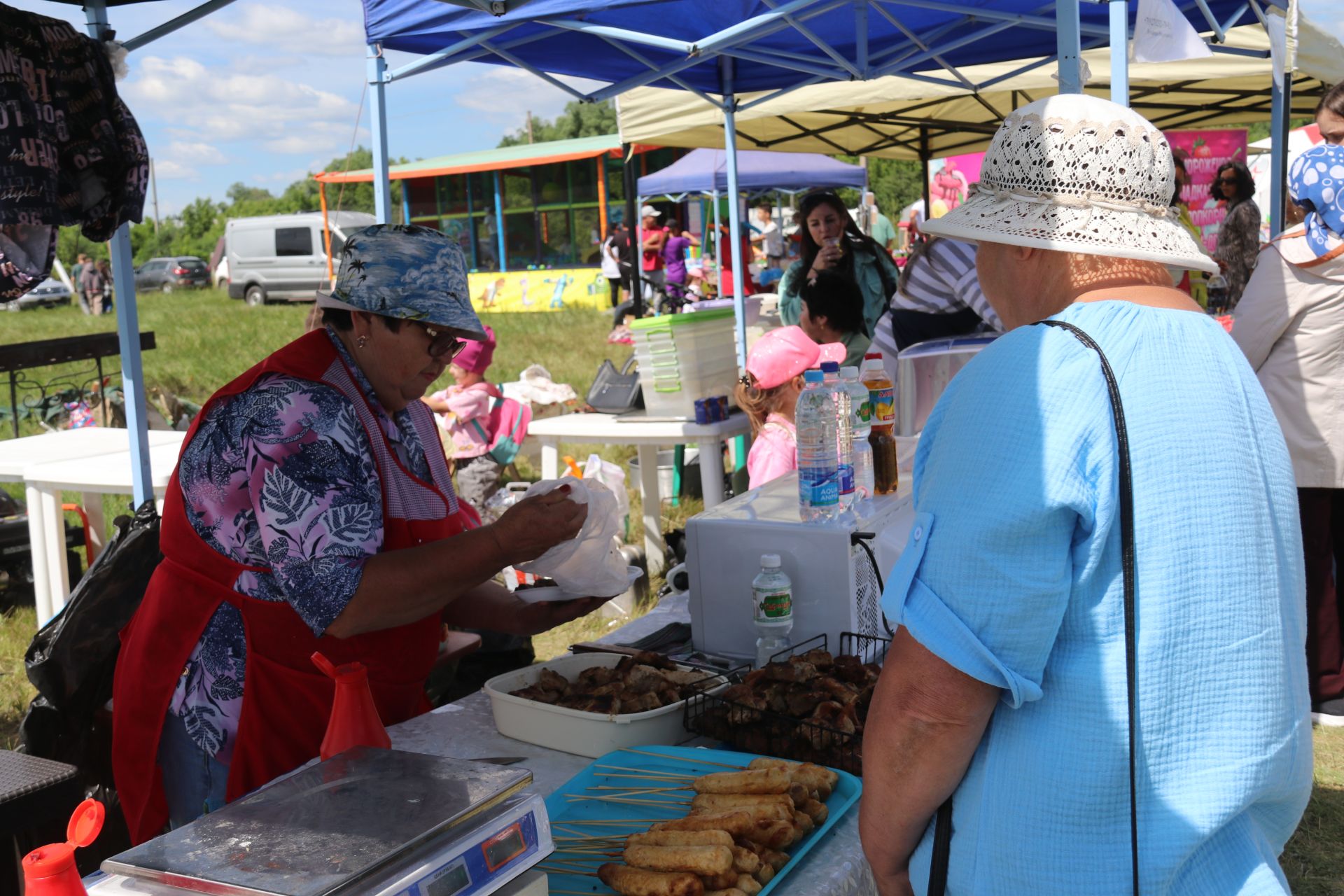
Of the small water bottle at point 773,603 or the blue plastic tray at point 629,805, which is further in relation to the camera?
the small water bottle at point 773,603

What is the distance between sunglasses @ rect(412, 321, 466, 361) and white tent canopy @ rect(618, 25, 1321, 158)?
4910 mm

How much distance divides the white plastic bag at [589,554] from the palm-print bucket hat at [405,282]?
1.29 ft

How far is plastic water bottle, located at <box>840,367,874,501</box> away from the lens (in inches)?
112

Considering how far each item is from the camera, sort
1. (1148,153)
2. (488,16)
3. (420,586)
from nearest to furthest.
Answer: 1. (1148,153)
2. (420,586)
3. (488,16)

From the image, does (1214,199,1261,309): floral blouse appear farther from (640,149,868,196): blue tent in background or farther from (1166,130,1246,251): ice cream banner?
(640,149,868,196): blue tent in background

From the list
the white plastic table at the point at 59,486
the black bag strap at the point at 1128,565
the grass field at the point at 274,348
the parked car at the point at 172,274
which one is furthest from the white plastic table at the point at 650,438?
the parked car at the point at 172,274

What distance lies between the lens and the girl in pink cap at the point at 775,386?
404cm

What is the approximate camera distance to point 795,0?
4.34 metres

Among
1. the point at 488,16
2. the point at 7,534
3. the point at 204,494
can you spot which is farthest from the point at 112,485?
the point at 204,494

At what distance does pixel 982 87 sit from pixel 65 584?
603 cm

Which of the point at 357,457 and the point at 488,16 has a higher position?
the point at 488,16

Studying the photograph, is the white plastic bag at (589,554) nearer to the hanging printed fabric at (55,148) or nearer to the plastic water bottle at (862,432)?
the plastic water bottle at (862,432)

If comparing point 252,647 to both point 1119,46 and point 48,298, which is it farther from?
point 48,298

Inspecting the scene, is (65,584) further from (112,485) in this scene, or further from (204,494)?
(204,494)
